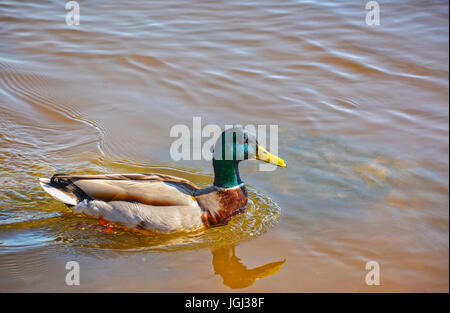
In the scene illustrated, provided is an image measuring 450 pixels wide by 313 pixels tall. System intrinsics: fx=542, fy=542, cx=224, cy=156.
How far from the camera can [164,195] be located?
203 inches

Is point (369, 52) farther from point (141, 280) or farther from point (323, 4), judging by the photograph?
point (141, 280)

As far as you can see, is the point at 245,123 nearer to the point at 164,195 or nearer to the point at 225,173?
the point at 225,173

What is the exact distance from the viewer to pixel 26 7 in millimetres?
10680

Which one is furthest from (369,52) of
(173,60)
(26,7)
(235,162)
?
(26,7)

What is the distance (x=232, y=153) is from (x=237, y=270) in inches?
46.9

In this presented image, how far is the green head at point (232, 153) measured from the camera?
536 centimetres

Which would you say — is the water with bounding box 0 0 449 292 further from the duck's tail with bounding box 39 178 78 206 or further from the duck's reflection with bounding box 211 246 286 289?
the duck's tail with bounding box 39 178 78 206

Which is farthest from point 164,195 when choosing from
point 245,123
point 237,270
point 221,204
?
point 245,123

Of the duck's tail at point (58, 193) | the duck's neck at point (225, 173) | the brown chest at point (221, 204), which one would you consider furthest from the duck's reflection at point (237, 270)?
the duck's tail at point (58, 193)

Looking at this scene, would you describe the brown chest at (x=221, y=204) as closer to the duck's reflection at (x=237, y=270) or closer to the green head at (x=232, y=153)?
the green head at (x=232, y=153)

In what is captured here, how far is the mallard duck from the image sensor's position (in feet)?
16.9

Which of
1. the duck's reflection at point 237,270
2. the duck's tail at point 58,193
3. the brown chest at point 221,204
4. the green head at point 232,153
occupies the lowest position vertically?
the duck's reflection at point 237,270

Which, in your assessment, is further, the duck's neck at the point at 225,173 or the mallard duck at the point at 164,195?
the duck's neck at the point at 225,173

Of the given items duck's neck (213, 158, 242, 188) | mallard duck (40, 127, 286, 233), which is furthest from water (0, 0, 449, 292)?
duck's neck (213, 158, 242, 188)
